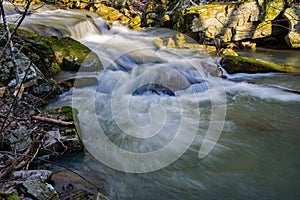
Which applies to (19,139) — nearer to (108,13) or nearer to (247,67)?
(247,67)

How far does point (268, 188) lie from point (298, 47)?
9801 mm

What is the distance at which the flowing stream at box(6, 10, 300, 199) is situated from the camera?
3320 mm

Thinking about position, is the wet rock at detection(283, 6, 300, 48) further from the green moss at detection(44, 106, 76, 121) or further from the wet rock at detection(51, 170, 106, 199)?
the wet rock at detection(51, 170, 106, 199)

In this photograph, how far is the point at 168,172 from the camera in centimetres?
358

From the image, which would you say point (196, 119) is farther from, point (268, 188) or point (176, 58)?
point (176, 58)

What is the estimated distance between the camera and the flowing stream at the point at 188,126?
10.9 ft

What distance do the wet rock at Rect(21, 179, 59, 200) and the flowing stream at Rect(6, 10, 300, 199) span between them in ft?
2.62

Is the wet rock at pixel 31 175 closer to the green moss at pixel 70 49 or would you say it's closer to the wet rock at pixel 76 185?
the wet rock at pixel 76 185

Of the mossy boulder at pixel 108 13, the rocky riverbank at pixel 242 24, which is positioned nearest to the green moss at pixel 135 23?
the mossy boulder at pixel 108 13

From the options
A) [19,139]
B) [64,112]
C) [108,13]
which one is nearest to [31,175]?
[19,139]

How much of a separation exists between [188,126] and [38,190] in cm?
325

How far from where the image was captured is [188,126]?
5.04 m

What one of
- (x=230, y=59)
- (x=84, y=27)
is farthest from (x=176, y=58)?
(x=84, y=27)

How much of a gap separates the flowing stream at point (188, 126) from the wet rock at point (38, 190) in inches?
31.4
